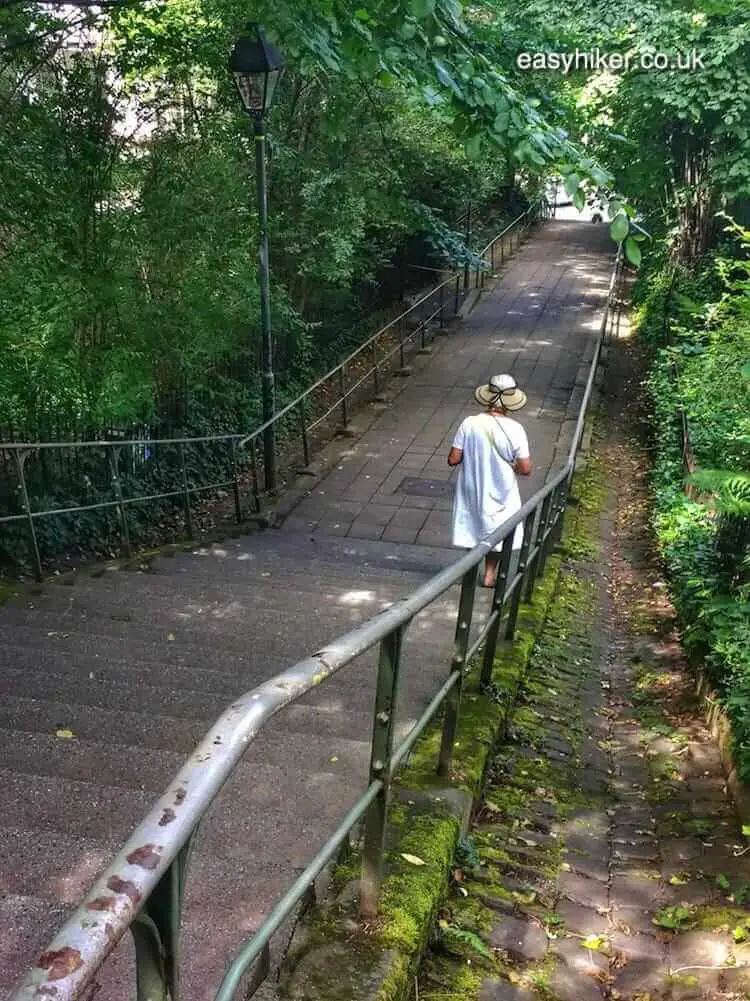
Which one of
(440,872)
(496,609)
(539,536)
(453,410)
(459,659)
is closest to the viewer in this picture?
(440,872)

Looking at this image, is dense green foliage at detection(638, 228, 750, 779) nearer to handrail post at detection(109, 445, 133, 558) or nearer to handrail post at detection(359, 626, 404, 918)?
handrail post at detection(359, 626, 404, 918)

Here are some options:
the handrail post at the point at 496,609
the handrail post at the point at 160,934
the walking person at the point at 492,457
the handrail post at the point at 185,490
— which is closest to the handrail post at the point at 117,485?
the handrail post at the point at 185,490

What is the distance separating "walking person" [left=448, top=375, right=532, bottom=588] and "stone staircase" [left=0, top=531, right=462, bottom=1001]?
2.10ft

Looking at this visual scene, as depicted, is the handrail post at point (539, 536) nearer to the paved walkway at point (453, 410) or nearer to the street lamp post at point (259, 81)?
the paved walkway at point (453, 410)

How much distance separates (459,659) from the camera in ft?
8.16

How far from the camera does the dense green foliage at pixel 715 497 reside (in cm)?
364

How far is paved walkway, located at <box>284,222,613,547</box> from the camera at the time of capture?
26.0ft

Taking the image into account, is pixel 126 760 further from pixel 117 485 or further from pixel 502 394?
pixel 117 485

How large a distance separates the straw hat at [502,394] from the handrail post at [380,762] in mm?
3353

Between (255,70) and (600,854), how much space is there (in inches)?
238

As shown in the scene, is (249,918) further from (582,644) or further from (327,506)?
(327,506)

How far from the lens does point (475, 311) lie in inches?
627

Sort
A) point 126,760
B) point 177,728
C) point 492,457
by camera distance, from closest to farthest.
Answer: point 126,760 < point 177,728 < point 492,457

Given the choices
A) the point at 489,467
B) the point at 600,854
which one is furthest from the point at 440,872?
the point at 489,467
